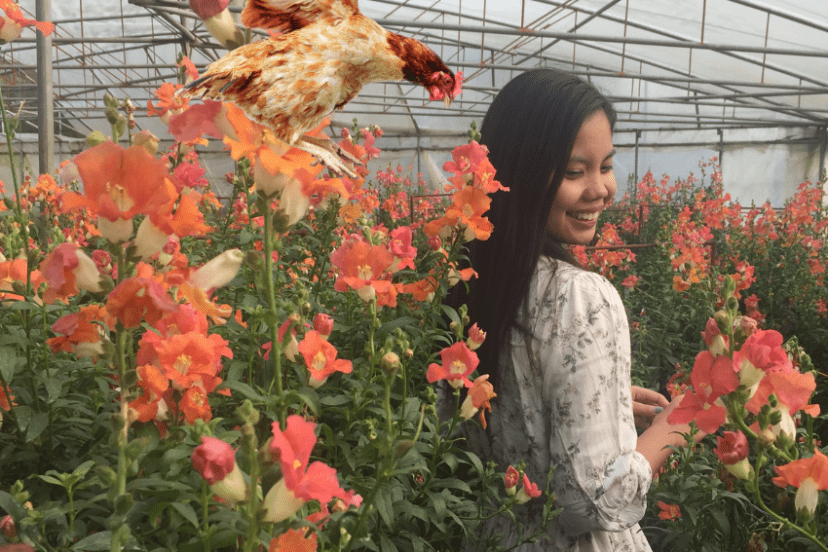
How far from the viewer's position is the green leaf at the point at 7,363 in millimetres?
939

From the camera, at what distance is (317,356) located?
0.89 meters

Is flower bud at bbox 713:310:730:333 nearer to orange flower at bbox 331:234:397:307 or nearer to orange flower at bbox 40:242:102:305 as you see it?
orange flower at bbox 331:234:397:307

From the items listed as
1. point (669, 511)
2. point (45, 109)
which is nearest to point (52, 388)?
point (45, 109)

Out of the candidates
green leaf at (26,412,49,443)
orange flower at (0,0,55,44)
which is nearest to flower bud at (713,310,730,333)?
green leaf at (26,412,49,443)

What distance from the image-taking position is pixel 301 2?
2.19 ft

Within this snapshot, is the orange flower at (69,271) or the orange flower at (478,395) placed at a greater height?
the orange flower at (69,271)

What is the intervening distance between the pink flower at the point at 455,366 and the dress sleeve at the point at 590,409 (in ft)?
1.02

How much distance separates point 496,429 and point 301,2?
1110 mm

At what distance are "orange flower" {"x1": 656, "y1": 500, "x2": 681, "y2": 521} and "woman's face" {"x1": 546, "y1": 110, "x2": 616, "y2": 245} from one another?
82cm

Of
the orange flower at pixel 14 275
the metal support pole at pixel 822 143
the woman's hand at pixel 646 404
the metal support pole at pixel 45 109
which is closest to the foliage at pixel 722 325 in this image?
the woman's hand at pixel 646 404

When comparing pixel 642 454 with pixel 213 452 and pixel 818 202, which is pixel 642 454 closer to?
pixel 213 452

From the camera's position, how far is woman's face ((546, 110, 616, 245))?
1.41 m

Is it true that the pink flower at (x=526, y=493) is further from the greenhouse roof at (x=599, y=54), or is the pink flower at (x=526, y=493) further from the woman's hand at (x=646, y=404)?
the greenhouse roof at (x=599, y=54)

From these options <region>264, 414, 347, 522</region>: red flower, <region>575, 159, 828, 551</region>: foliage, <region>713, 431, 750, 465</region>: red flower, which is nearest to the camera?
<region>264, 414, 347, 522</region>: red flower
